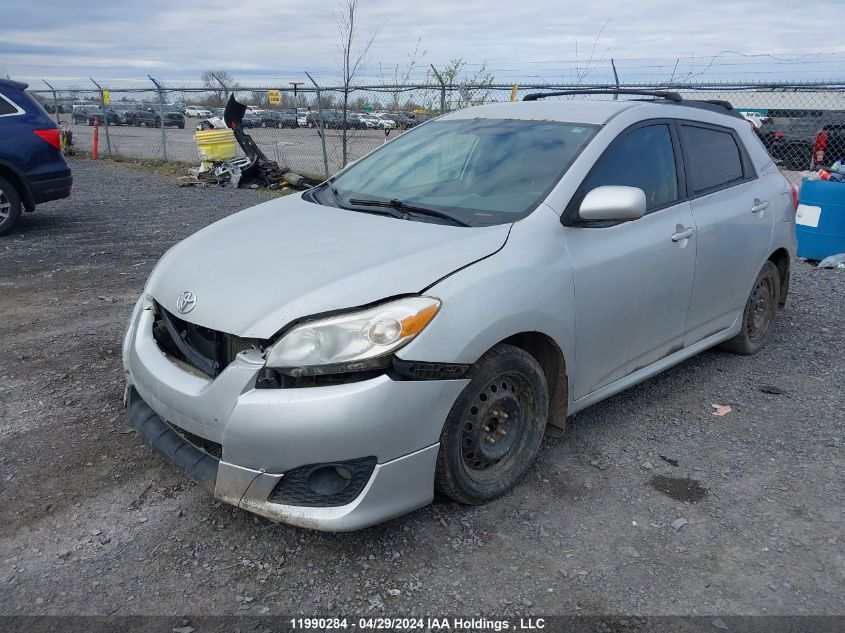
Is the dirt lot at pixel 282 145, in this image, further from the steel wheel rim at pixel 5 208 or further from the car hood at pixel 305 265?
the car hood at pixel 305 265

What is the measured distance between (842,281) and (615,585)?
19.2ft

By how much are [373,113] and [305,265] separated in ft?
36.2

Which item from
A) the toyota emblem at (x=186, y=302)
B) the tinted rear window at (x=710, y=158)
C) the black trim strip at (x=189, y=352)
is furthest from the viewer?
the tinted rear window at (x=710, y=158)

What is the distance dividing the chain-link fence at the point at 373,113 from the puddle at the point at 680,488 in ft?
22.6

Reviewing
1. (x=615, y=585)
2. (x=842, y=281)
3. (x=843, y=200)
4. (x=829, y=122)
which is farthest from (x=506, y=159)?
(x=829, y=122)

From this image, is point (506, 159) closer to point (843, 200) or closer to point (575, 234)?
point (575, 234)

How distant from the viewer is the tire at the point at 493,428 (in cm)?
283

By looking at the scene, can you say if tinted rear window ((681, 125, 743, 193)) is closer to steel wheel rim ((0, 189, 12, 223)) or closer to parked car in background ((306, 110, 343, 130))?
steel wheel rim ((0, 189, 12, 223))

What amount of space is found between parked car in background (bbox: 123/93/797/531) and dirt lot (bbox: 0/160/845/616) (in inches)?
10.1

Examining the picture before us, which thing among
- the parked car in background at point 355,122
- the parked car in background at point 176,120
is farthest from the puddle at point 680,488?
the parked car in background at point 176,120

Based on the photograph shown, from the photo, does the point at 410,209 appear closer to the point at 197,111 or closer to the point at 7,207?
the point at 7,207

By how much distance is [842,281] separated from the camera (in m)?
7.14

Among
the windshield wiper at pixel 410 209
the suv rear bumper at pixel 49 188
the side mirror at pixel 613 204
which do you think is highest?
the side mirror at pixel 613 204

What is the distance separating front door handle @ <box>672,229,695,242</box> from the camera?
3832 mm
